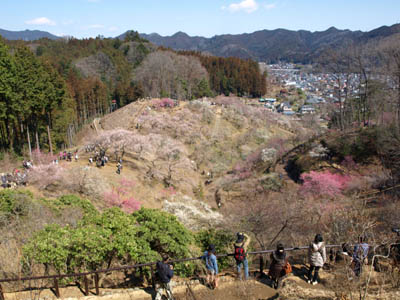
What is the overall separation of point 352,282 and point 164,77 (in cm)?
4797

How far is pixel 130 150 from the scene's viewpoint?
26.9 meters

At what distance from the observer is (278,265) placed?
6.42m

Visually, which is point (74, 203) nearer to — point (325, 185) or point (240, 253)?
point (240, 253)

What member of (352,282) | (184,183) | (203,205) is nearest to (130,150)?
(184,183)

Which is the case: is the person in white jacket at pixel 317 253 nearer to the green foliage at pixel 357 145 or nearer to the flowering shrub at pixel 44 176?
the flowering shrub at pixel 44 176

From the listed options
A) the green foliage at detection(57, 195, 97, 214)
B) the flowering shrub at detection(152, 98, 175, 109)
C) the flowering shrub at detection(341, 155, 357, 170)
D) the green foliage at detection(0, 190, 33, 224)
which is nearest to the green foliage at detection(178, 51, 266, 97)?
the flowering shrub at detection(152, 98, 175, 109)

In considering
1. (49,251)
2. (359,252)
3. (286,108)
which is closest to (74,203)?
(49,251)

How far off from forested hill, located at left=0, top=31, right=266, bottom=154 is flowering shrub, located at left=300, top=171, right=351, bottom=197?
2062 centimetres

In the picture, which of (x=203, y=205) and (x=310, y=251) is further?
(x=203, y=205)

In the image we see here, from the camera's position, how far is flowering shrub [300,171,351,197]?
18134mm

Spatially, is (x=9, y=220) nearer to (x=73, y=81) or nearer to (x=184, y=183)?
(x=184, y=183)

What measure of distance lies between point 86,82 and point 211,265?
42.1m

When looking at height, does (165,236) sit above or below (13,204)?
below

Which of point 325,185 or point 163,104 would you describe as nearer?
point 325,185
